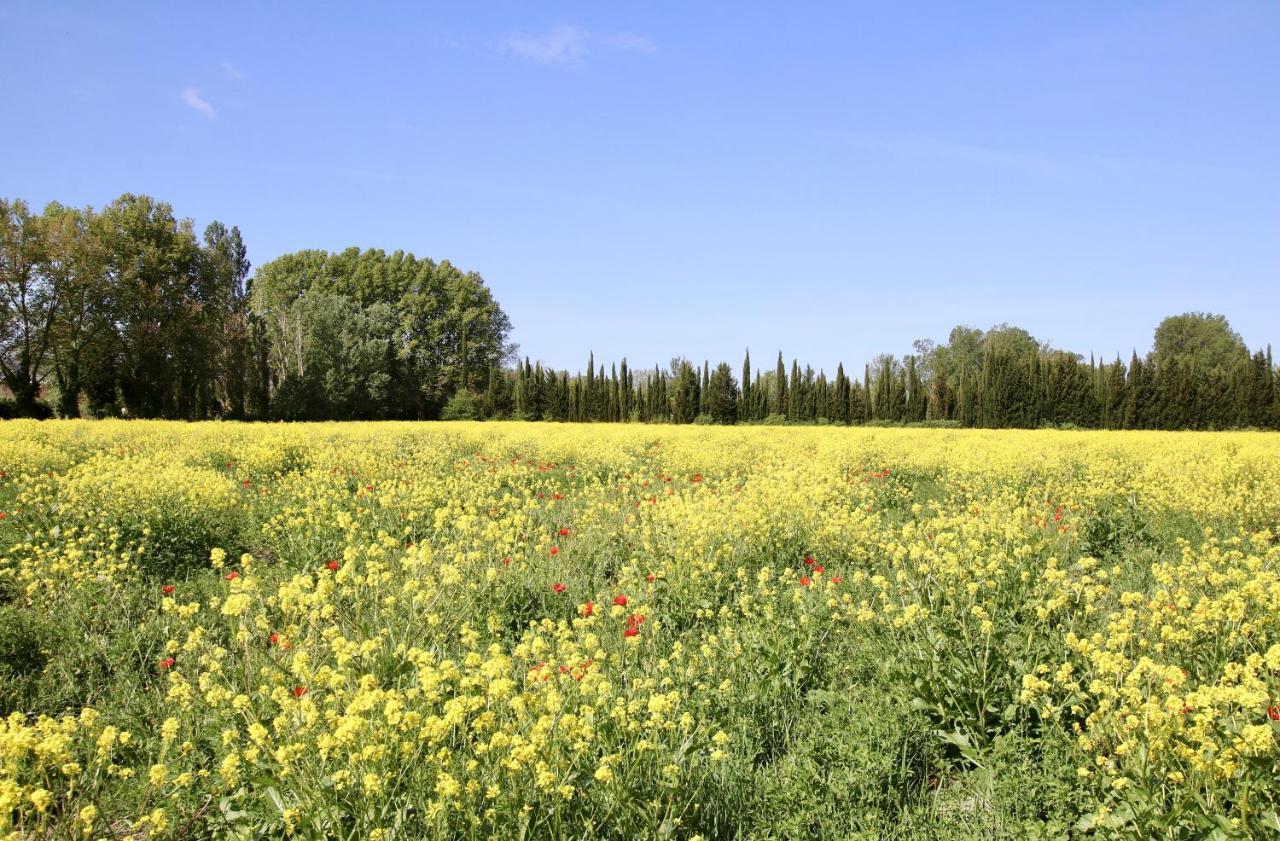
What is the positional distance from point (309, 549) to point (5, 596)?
2282 mm

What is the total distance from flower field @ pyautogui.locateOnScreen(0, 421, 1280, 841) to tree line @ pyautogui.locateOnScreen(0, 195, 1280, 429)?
31597 mm

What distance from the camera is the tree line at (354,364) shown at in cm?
3228

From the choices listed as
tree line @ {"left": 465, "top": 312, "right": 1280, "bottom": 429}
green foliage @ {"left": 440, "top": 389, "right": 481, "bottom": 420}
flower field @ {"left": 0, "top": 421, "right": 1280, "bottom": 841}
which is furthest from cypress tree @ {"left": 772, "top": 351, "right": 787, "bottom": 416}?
flower field @ {"left": 0, "top": 421, "right": 1280, "bottom": 841}

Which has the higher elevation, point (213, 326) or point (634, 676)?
point (213, 326)

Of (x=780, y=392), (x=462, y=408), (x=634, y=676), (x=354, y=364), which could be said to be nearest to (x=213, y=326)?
(x=354, y=364)

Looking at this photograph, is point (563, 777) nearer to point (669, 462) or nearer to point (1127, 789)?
point (1127, 789)

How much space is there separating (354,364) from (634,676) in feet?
141

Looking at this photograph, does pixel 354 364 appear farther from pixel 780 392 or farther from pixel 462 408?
pixel 780 392

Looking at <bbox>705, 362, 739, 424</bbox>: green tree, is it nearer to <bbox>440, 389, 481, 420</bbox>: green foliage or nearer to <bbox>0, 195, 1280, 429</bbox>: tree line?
<bbox>0, 195, 1280, 429</bbox>: tree line

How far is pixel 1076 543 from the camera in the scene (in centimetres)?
695

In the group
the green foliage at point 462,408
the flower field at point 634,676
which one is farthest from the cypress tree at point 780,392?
the flower field at point 634,676

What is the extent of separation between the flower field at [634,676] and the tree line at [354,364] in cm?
3160

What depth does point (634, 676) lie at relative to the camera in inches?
159

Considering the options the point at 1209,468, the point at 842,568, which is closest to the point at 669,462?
the point at 842,568
